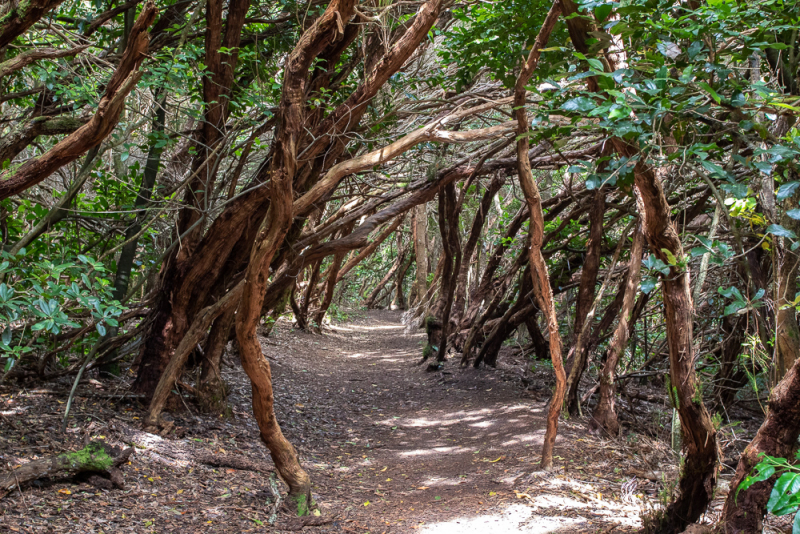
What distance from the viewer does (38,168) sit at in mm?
2711

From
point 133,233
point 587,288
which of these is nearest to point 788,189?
point 587,288

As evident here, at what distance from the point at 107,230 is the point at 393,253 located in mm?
17647

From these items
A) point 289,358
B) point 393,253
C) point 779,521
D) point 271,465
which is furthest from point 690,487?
point 393,253

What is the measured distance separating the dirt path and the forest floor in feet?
0.05

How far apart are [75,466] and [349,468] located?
2339 mm

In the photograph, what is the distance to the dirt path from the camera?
3281mm

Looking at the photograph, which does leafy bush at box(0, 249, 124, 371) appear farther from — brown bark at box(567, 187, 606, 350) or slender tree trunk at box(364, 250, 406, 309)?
slender tree trunk at box(364, 250, 406, 309)

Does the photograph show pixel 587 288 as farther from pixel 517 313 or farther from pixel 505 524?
pixel 505 524

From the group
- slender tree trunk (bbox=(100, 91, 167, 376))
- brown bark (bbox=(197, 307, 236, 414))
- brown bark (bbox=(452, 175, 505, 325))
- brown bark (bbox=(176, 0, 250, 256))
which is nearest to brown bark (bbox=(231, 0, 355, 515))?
brown bark (bbox=(176, 0, 250, 256))

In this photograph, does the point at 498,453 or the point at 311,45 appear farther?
the point at 498,453

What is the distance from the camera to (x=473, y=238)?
822cm

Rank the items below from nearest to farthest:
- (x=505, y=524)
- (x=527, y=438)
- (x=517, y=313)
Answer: (x=505, y=524) < (x=527, y=438) < (x=517, y=313)

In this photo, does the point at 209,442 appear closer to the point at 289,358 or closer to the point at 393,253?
the point at 289,358

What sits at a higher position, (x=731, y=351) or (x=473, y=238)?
(x=473, y=238)
